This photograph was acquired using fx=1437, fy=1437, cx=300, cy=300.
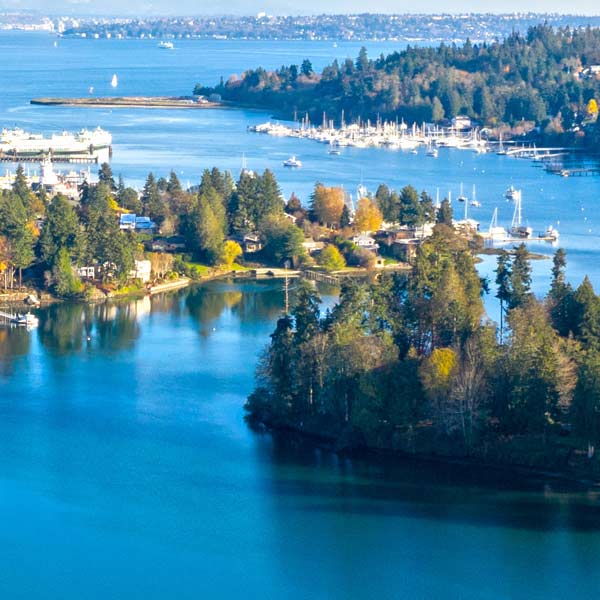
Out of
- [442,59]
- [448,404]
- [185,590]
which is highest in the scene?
[442,59]

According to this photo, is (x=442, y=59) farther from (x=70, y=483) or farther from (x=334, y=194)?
(x=70, y=483)

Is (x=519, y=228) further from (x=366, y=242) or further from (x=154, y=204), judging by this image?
(x=154, y=204)

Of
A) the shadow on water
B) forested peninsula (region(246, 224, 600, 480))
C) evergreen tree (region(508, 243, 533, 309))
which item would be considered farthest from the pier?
the shadow on water

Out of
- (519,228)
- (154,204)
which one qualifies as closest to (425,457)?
(154,204)

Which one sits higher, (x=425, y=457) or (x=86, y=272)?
(x=86, y=272)

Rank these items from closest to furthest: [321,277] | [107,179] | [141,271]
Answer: [141,271], [321,277], [107,179]

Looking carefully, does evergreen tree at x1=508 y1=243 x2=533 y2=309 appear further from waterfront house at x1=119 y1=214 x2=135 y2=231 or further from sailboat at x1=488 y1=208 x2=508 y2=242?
waterfront house at x1=119 y1=214 x2=135 y2=231

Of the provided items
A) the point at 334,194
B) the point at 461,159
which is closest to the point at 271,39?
the point at 461,159
